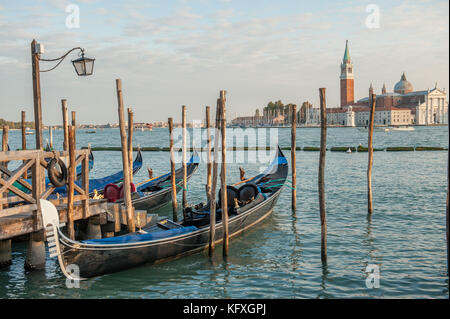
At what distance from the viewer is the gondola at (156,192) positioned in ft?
35.9

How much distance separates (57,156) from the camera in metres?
6.80

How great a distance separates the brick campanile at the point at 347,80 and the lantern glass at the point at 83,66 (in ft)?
384

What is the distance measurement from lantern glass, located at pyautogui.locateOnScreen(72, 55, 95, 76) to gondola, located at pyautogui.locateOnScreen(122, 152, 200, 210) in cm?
367

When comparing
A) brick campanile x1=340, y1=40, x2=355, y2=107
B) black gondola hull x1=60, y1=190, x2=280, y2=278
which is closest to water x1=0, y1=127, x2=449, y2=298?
black gondola hull x1=60, y1=190, x2=280, y2=278

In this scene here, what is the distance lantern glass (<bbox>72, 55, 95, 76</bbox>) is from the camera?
22.2 ft

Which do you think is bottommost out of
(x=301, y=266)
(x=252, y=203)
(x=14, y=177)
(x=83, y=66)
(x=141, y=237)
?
(x=301, y=266)

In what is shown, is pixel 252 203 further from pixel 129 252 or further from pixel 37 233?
pixel 37 233

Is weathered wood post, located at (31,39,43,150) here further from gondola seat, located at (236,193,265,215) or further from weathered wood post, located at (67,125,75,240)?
gondola seat, located at (236,193,265,215)

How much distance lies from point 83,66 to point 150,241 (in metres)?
2.77

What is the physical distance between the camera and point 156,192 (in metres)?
11.4

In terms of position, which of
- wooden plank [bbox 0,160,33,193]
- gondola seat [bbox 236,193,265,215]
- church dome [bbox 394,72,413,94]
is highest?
church dome [bbox 394,72,413,94]

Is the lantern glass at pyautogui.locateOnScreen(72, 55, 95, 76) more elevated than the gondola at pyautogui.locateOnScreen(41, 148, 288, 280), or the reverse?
→ the lantern glass at pyautogui.locateOnScreen(72, 55, 95, 76)

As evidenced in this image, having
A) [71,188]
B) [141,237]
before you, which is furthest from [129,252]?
[71,188]
